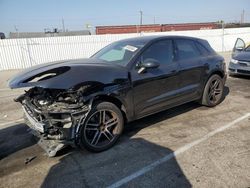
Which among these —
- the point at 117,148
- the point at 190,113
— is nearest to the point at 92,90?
the point at 117,148

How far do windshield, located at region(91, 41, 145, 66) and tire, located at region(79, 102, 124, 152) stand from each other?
883 mm

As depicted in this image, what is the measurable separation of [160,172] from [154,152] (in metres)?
0.55

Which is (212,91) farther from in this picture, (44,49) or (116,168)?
(44,49)

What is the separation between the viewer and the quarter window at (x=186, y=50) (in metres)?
5.00

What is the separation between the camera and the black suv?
3.48 m

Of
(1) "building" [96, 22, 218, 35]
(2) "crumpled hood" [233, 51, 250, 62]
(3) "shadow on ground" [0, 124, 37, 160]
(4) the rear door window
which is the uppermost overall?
(1) "building" [96, 22, 218, 35]

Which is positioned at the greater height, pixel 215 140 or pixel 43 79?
pixel 43 79

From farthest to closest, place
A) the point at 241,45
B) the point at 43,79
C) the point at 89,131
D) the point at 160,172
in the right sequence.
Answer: the point at 241,45 < the point at 89,131 < the point at 43,79 < the point at 160,172

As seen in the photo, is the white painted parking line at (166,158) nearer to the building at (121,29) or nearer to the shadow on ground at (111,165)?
the shadow on ground at (111,165)

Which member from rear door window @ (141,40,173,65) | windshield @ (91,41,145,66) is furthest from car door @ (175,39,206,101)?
windshield @ (91,41,145,66)

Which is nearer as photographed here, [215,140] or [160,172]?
[160,172]

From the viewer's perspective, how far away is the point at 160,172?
3.24 m

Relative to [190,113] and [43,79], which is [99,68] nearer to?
[43,79]

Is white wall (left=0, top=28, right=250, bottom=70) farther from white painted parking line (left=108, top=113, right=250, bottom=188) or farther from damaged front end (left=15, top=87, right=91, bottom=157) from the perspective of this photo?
white painted parking line (left=108, top=113, right=250, bottom=188)
